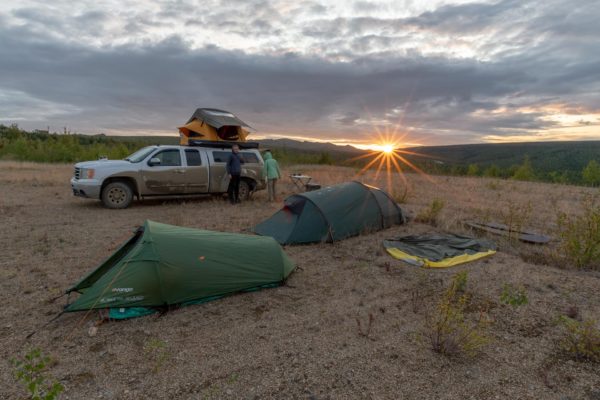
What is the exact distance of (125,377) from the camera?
314cm

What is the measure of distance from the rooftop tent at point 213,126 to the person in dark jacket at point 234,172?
7.05ft

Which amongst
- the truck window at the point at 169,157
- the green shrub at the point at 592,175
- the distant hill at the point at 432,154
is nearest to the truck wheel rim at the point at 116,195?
the truck window at the point at 169,157

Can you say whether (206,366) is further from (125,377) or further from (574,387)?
→ (574,387)

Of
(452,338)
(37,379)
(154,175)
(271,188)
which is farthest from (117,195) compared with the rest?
(452,338)

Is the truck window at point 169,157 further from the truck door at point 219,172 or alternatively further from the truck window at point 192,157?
the truck door at point 219,172

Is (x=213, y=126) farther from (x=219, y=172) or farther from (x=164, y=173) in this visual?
(x=164, y=173)

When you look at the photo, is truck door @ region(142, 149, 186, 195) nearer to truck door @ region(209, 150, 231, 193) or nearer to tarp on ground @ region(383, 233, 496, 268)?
truck door @ region(209, 150, 231, 193)

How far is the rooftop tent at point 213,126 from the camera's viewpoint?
13.0 metres

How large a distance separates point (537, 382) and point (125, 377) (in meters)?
3.69

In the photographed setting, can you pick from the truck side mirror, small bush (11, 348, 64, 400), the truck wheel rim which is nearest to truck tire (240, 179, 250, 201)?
the truck side mirror

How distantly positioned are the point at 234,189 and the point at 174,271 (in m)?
7.23

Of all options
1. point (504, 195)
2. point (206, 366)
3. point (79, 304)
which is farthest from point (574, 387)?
point (504, 195)

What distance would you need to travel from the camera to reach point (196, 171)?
11.1 m

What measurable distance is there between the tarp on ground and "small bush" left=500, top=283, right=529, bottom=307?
115 centimetres
